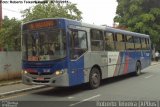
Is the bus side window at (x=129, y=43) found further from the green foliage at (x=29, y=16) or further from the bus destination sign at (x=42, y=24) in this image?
the bus destination sign at (x=42, y=24)

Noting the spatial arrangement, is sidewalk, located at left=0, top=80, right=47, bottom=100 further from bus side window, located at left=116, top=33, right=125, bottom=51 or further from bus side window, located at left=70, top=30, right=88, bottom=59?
bus side window, located at left=116, top=33, right=125, bottom=51

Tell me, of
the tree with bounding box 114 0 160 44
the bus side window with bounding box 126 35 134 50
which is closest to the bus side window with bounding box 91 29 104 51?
the bus side window with bounding box 126 35 134 50

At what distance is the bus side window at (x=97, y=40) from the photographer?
14555mm

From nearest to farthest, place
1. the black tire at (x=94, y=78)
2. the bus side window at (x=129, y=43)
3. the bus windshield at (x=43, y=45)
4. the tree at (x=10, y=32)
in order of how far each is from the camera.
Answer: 1. the bus windshield at (x=43, y=45)
2. the black tire at (x=94, y=78)
3. the tree at (x=10, y=32)
4. the bus side window at (x=129, y=43)

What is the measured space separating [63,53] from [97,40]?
10.1 ft

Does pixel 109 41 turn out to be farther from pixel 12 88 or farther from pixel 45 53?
pixel 12 88

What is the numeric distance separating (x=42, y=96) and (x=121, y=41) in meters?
7.08

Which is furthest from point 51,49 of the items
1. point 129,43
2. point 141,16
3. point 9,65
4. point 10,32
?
point 141,16

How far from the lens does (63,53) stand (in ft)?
40.5

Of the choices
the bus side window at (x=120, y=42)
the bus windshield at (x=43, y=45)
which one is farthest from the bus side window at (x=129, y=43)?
the bus windshield at (x=43, y=45)

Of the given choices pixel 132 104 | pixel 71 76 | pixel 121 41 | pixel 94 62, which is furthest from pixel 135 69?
pixel 132 104

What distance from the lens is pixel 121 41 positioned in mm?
18031

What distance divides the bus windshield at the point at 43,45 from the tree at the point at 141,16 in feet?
96.1

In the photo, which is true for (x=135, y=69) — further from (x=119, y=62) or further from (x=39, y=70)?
(x=39, y=70)
